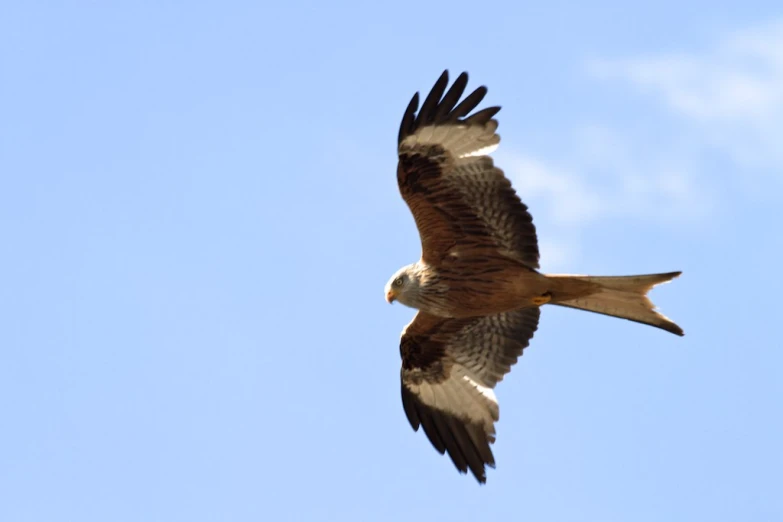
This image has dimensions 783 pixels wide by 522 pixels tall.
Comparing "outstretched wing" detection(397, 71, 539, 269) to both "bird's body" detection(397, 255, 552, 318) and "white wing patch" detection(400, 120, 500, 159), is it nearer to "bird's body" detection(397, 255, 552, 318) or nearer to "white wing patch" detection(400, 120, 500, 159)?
"white wing patch" detection(400, 120, 500, 159)

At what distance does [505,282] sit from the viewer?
398 inches

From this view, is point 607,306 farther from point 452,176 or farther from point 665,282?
point 452,176

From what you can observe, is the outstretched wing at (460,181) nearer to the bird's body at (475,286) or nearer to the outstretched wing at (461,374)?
the bird's body at (475,286)

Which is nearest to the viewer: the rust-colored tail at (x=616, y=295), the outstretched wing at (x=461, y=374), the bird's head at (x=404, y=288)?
the rust-colored tail at (x=616, y=295)

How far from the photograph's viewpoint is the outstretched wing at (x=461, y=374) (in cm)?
1089

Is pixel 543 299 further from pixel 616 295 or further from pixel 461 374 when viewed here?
pixel 461 374

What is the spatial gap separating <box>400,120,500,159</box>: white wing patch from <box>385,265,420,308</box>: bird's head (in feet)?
4.01

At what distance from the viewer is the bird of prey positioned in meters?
9.75

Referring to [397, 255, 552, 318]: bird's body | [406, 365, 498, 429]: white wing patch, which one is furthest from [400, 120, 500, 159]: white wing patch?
[406, 365, 498, 429]: white wing patch

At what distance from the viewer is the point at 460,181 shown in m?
9.86

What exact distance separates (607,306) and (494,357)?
1.51 m

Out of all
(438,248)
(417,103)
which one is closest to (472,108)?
(417,103)

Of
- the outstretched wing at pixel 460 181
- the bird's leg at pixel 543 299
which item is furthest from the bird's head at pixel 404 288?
the bird's leg at pixel 543 299

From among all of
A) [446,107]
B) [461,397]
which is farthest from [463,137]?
[461,397]
